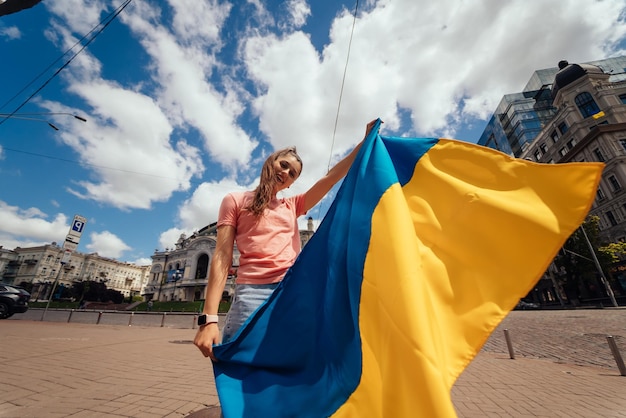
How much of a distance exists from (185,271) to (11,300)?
52.2m

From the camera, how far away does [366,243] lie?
1.51 meters

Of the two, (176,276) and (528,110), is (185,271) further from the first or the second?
(528,110)

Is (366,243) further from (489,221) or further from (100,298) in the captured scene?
(100,298)

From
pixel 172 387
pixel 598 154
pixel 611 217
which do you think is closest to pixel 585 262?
pixel 611 217

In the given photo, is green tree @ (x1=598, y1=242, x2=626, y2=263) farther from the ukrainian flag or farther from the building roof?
the ukrainian flag

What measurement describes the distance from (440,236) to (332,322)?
81 centimetres

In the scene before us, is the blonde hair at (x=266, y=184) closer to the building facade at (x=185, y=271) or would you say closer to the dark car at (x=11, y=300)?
the dark car at (x=11, y=300)

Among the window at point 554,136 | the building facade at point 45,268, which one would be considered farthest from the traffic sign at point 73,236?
the building facade at point 45,268

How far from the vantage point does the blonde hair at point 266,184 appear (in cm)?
206

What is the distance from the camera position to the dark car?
1440cm

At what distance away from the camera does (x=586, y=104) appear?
37.9 metres

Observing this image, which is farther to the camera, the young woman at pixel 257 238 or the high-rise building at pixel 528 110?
the high-rise building at pixel 528 110

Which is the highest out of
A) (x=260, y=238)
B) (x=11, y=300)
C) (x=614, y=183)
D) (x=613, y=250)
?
(x=614, y=183)

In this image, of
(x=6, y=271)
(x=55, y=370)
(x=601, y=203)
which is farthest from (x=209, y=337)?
(x=6, y=271)
